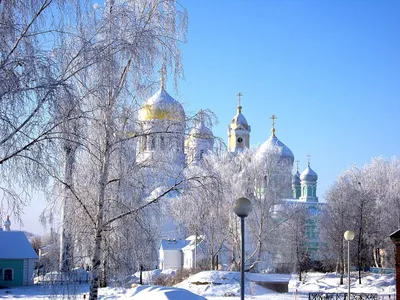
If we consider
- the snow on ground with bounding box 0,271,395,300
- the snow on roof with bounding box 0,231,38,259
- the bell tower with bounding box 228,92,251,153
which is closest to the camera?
the snow on ground with bounding box 0,271,395,300

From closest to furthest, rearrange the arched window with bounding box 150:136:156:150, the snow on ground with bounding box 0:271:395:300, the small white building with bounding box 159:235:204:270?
the arched window with bounding box 150:136:156:150 → the snow on ground with bounding box 0:271:395:300 → the small white building with bounding box 159:235:204:270

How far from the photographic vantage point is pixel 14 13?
30.5 feet

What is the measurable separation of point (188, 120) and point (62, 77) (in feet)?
12.4

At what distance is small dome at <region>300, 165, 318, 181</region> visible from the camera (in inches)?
2709

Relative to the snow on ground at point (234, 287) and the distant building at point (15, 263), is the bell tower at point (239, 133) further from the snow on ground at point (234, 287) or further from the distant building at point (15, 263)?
the distant building at point (15, 263)

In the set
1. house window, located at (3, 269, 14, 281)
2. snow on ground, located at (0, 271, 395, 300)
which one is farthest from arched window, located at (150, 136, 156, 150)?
house window, located at (3, 269, 14, 281)

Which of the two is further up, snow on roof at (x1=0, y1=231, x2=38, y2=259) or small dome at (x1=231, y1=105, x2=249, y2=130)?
small dome at (x1=231, y1=105, x2=249, y2=130)

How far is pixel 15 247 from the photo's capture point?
3397 cm

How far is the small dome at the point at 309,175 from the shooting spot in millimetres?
68812

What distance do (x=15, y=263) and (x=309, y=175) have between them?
137 feet

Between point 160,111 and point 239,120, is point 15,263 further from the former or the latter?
point 239,120

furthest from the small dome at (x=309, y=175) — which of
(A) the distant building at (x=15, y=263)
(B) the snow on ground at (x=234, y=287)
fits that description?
(A) the distant building at (x=15, y=263)

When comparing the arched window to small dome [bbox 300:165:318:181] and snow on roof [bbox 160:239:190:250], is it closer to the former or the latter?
snow on roof [bbox 160:239:190:250]

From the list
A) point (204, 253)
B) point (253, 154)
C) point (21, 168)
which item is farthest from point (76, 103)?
point (204, 253)
